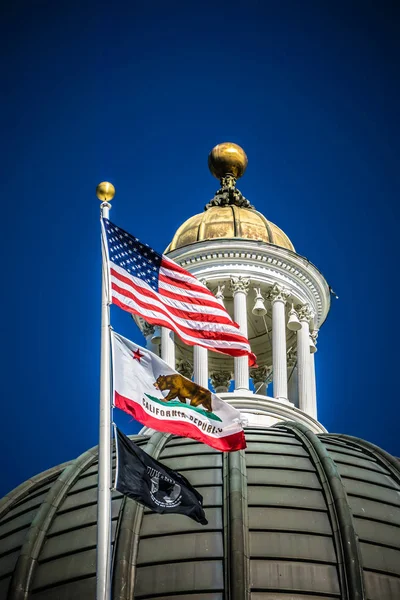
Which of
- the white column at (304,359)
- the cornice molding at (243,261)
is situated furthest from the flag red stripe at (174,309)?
the cornice molding at (243,261)

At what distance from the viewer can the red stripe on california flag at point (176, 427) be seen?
34.1 meters

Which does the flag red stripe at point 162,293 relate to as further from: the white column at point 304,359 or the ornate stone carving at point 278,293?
the ornate stone carving at point 278,293

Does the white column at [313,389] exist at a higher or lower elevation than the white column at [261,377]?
lower

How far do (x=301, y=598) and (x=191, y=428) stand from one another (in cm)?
574

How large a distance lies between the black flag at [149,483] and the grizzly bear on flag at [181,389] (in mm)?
1658

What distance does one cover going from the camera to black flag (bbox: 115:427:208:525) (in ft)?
109

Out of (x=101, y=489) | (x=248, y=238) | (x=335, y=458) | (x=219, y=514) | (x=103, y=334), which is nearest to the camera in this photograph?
(x=101, y=489)

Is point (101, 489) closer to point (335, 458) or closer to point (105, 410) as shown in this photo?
point (105, 410)

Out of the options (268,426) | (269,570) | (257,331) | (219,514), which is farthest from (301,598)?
(257,331)

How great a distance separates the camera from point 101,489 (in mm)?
31969

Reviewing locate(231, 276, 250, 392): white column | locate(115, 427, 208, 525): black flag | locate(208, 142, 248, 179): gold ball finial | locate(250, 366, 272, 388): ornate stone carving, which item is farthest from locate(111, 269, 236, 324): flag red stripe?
locate(208, 142, 248, 179): gold ball finial

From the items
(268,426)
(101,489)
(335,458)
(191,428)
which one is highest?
(268,426)

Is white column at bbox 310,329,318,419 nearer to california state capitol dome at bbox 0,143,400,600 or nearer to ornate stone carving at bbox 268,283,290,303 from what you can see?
california state capitol dome at bbox 0,143,400,600

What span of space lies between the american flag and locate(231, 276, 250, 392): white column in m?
14.2
